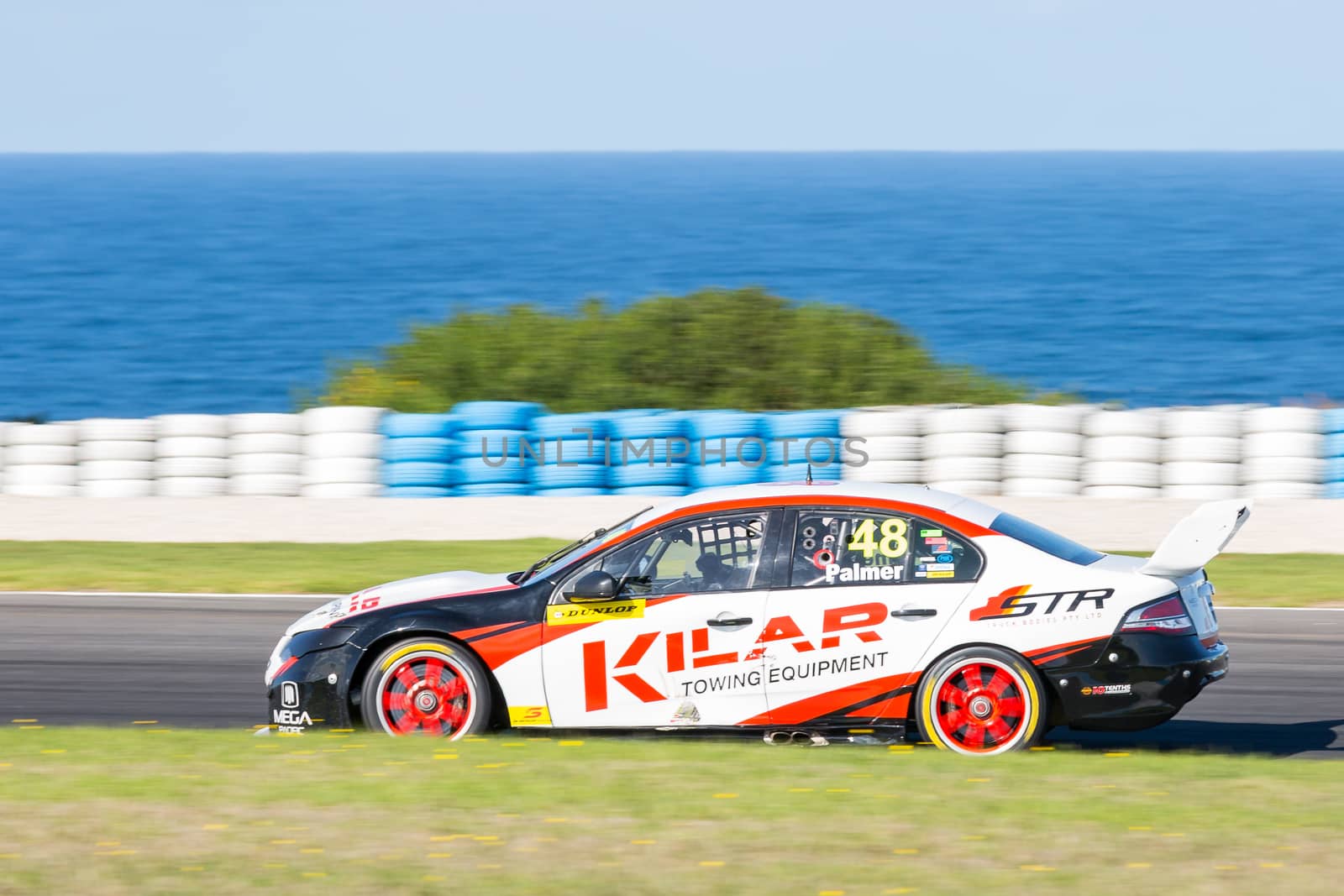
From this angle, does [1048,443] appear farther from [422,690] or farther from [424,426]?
[422,690]

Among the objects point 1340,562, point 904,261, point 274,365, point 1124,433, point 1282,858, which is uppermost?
point 904,261

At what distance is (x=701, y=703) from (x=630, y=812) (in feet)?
6.36

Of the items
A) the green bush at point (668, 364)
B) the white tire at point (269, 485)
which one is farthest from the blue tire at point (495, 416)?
the green bush at point (668, 364)

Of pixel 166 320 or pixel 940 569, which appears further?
Result: pixel 166 320

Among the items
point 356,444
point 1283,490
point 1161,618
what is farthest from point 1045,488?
point 1161,618

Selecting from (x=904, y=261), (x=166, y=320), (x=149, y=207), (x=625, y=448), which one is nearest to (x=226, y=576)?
(x=625, y=448)

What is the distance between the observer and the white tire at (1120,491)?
1855 cm

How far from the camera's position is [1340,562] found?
15.3 meters

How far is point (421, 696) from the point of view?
27.2 feet

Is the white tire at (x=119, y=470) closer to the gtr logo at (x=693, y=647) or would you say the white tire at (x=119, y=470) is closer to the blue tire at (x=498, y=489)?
the blue tire at (x=498, y=489)

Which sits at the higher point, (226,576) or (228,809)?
(226,576)

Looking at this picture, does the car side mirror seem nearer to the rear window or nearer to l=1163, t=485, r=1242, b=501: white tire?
the rear window

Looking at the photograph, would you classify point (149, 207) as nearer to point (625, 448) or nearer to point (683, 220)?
point (683, 220)

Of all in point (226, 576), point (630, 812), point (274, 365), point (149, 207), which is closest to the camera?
point (630, 812)
